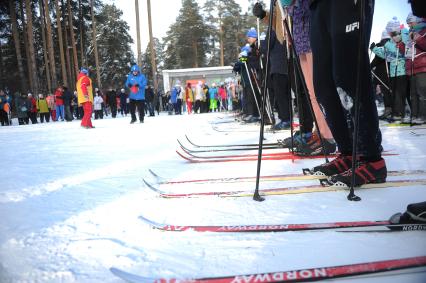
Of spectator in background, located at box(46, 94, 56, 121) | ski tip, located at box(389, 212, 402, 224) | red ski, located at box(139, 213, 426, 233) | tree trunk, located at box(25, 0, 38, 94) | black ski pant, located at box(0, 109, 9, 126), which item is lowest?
red ski, located at box(139, 213, 426, 233)

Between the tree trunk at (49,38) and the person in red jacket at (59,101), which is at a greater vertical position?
the tree trunk at (49,38)

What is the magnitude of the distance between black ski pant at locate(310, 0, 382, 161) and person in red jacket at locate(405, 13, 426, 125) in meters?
3.34

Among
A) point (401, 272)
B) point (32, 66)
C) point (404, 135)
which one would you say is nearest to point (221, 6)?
point (32, 66)

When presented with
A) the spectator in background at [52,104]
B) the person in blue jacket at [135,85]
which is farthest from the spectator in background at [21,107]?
the person in blue jacket at [135,85]

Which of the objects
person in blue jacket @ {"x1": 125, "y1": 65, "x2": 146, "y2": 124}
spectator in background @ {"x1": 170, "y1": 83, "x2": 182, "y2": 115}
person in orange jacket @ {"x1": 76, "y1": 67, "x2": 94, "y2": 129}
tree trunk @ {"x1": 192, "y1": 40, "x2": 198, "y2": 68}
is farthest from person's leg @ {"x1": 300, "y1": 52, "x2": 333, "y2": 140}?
tree trunk @ {"x1": 192, "y1": 40, "x2": 198, "y2": 68}

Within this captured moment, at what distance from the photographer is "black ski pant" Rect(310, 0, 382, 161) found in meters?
1.70

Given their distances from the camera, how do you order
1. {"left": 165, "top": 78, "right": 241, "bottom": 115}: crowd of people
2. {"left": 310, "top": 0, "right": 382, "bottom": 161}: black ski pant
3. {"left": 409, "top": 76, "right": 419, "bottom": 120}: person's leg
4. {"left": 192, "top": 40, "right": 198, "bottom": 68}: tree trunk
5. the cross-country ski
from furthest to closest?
1. {"left": 192, "top": 40, "right": 198, "bottom": 68}: tree trunk
2. {"left": 165, "top": 78, "right": 241, "bottom": 115}: crowd of people
3. {"left": 409, "top": 76, "right": 419, "bottom": 120}: person's leg
4. {"left": 310, "top": 0, "right": 382, "bottom": 161}: black ski pant
5. the cross-country ski

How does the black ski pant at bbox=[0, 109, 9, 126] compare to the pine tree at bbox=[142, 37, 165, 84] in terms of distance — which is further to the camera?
the pine tree at bbox=[142, 37, 165, 84]

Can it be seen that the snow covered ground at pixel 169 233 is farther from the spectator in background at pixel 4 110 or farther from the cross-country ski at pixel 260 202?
the spectator in background at pixel 4 110

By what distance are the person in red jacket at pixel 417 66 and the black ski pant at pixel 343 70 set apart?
132 inches

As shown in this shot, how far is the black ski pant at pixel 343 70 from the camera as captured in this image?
170 cm

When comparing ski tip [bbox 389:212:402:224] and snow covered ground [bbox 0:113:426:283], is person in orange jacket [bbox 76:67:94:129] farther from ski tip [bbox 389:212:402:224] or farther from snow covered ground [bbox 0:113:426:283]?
ski tip [bbox 389:212:402:224]

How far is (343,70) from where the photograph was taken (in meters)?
1.73

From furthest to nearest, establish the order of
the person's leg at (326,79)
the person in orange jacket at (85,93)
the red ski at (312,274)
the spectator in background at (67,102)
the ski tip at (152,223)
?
the spectator in background at (67,102)
the person in orange jacket at (85,93)
the person's leg at (326,79)
the ski tip at (152,223)
the red ski at (312,274)
